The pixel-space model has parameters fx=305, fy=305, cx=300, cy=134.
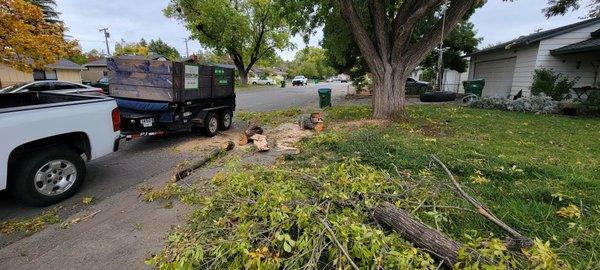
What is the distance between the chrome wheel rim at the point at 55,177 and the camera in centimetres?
388

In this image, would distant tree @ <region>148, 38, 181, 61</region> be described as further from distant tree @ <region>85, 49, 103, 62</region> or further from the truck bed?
the truck bed

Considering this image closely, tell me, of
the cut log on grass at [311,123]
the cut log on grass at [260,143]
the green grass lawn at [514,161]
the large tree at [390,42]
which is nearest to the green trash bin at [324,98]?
the large tree at [390,42]

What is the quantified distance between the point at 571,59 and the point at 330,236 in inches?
656

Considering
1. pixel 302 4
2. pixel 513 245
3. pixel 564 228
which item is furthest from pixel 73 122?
pixel 302 4

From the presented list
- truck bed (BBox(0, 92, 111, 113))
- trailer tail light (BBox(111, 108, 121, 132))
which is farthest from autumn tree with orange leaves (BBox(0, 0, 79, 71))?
Answer: trailer tail light (BBox(111, 108, 121, 132))

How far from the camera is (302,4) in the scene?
29.5ft

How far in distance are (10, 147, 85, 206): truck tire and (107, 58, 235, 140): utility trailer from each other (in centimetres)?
176

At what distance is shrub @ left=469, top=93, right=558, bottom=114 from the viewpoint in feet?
37.1

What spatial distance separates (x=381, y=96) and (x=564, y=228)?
6.88m

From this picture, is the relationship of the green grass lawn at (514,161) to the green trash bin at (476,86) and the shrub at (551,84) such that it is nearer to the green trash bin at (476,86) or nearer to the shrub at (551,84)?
the shrub at (551,84)

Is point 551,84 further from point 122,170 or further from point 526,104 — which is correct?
point 122,170

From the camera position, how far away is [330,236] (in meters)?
2.31

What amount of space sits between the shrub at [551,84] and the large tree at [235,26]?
2125 centimetres

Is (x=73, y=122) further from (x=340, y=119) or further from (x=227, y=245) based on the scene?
(x=340, y=119)
